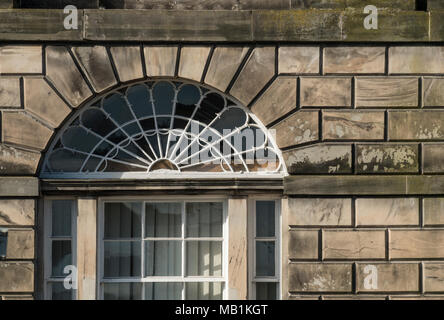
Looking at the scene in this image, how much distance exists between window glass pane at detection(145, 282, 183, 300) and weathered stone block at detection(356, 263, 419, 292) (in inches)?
91.4

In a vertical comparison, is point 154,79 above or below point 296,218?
above

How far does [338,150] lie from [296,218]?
3.32ft

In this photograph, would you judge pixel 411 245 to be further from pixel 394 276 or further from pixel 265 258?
pixel 265 258

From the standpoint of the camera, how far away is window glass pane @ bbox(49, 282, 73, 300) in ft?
33.4

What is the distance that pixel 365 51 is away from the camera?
10023 millimetres

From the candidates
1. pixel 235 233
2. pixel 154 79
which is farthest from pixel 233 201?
pixel 154 79

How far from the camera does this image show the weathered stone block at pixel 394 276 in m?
9.91

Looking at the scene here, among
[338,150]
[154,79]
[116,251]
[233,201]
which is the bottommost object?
[116,251]

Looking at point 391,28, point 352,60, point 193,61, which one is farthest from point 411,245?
point 193,61

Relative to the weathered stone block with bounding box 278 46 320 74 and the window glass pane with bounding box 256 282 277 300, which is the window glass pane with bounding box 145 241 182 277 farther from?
the weathered stone block with bounding box 278 46 320 74

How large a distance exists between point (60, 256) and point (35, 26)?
2.96m

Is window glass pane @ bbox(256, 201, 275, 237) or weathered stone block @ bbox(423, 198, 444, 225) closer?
weathered stone block @ bbox(423, 198, 444, 225)

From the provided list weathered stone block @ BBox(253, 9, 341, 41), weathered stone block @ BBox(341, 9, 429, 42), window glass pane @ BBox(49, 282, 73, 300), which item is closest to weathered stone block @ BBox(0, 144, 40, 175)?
window glass pane @ BBox(49, 282, 73, 300)
